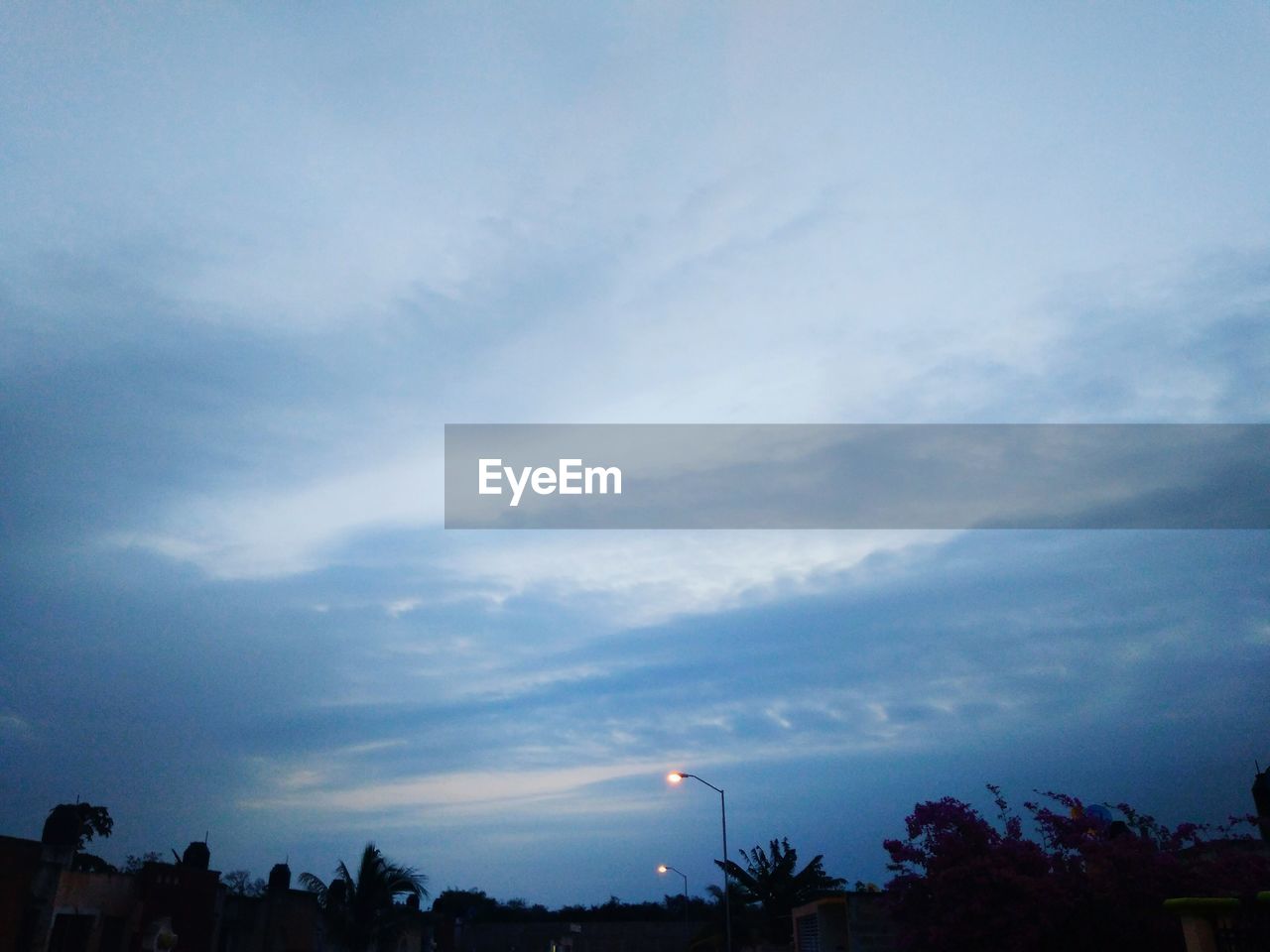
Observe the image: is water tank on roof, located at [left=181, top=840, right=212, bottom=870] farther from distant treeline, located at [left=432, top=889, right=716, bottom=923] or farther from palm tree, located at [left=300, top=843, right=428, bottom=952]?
distant treeline, located at [left=432, top=889, right=716, bottom=923]

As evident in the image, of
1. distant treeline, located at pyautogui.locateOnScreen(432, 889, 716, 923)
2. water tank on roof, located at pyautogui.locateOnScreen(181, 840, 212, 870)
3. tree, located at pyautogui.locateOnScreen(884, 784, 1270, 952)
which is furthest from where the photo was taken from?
distant treeline, located at pyautogui.locateOnScreen(432, 889, 716, 923)

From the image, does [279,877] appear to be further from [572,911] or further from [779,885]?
[572,911]

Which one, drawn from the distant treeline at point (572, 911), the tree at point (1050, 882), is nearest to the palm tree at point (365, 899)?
the tree at point (1050, 882)

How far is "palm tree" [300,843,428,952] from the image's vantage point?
4256cm

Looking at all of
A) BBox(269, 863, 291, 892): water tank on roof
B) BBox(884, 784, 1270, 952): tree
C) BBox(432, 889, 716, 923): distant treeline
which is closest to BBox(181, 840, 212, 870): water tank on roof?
BBox(269, 863, 291, 892): water tank on roof

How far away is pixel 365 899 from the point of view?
43.3 metres

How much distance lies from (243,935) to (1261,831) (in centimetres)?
3298

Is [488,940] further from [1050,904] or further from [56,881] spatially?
[1050,904]

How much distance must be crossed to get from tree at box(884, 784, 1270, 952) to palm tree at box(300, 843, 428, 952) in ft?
85.3

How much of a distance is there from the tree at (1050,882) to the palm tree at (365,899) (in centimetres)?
2601

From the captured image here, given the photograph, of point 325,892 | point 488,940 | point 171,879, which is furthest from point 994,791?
point 488,940

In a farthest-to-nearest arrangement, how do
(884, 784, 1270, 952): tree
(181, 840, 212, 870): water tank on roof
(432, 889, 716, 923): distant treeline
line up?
(432, 889, 716, 923): distant treeline, (181, 840, 212, 870): water tank on roof, (884, 784, 1270, 952): tree

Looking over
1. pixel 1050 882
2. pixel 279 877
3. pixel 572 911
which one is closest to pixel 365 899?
pixel 279 877

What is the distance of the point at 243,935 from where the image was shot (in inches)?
1382
